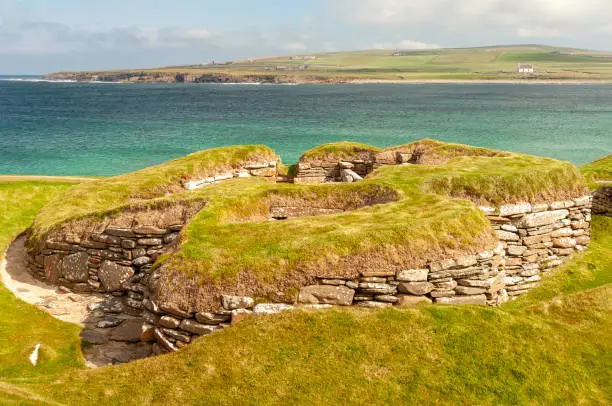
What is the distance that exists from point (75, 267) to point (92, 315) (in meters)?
2.28

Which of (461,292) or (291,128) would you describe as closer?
(461,292)

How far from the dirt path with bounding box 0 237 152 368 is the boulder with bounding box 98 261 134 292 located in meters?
0.42

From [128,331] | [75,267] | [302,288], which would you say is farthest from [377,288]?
[75,267]

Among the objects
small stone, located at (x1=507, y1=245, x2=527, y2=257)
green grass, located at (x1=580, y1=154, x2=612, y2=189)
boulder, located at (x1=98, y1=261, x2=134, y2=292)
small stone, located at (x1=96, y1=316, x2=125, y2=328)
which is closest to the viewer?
small stone, located at (x1=96, y1=316, x2=125, y2=328)

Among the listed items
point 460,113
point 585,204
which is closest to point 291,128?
point 460,113

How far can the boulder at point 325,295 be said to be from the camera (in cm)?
1109

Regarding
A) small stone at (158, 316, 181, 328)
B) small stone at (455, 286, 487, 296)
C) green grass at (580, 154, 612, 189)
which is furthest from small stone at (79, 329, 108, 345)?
green grass at (580, 154, 612, 189)

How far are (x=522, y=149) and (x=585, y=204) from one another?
1824 inches

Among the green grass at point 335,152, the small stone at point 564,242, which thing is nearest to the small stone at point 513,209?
the small stone at point 564,242

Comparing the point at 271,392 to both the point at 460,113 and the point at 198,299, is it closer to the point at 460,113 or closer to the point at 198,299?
the point at 198,299

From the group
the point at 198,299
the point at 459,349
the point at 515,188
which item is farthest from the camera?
the point at 515,188

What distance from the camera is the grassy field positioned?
895 cm

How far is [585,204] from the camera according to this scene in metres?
16.9

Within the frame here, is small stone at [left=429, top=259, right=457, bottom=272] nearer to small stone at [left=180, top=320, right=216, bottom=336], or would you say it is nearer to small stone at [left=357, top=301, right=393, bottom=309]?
small stone at [left=357, top=301, right=393, bottom=309]
